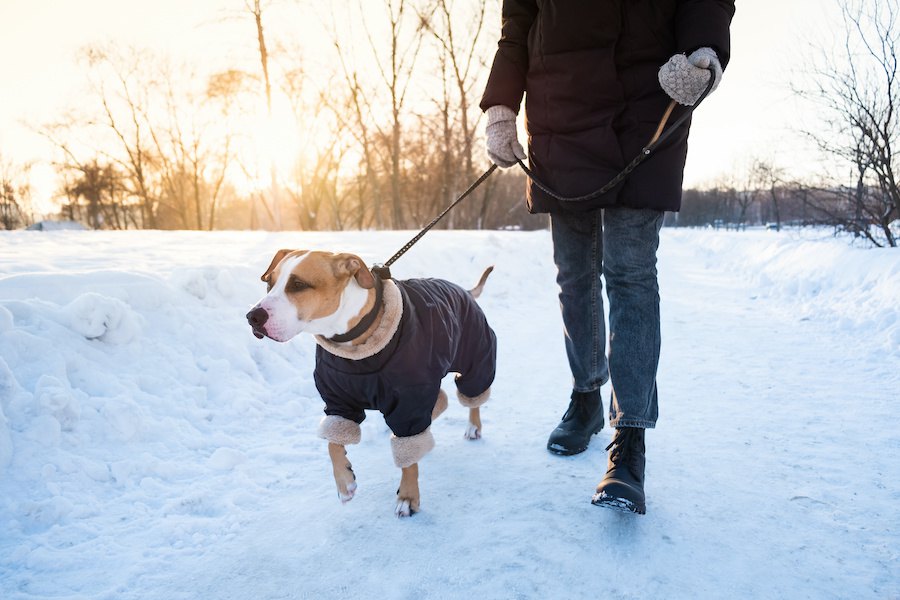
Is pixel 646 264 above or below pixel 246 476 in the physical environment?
above

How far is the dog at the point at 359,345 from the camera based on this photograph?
1.88m

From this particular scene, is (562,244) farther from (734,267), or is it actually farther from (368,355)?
(734,267)

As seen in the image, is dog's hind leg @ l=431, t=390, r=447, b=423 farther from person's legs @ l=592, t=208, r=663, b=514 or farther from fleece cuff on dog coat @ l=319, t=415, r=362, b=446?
person's legs @ l=592, t=208, r=663, b=514

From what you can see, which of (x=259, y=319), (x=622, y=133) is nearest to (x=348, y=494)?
(x=259, y=319)

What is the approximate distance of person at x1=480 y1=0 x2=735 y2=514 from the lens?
175 centimetres

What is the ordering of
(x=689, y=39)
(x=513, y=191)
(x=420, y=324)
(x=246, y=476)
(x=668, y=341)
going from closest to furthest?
(x=689, y=39) → (x=420, y=324) → (x=246, y=476) → (x=668, y=341) → (x=513, y=191)

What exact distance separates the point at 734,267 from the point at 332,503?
12.9 metres

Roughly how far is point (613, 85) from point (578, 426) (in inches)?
60.2

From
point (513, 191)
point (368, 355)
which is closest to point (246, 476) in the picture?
point (368, 355)

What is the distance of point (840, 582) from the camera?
1.38m

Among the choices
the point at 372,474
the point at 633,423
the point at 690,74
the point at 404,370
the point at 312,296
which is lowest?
the point at 372,474

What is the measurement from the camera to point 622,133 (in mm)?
1936

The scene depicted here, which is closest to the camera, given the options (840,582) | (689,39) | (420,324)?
(840,582)

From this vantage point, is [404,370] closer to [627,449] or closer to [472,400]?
[472,400]
